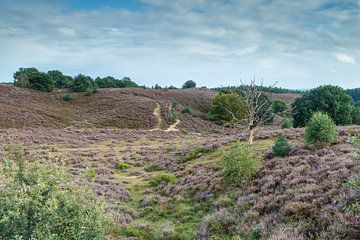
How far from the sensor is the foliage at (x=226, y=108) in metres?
73.2

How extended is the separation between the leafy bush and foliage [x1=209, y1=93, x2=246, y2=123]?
6363cm

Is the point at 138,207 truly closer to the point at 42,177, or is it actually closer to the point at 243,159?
the point at 243,159

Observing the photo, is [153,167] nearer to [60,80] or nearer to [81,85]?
[81,85]

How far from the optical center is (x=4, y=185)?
29.8ft

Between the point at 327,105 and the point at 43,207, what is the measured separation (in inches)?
1732

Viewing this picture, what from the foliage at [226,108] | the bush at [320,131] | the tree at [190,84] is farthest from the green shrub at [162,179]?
the tree at [190,84]

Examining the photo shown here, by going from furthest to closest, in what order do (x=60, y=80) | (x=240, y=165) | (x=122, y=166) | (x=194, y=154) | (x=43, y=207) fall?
(x=60, y=80)
(x=122, y=166)
(x=194, y=154)
(x=240, y=165)
(x=43, y=207)

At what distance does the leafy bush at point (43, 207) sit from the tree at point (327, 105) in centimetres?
4064

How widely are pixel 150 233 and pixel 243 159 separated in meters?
6.75

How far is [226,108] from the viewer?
7575 cm

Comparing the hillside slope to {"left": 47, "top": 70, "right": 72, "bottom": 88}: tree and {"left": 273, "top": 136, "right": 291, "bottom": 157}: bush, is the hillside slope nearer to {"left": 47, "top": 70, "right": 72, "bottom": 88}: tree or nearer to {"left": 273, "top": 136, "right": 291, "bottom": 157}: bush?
{"left": 47, "top": 70, "right": 72, "bottom": 88}: tree

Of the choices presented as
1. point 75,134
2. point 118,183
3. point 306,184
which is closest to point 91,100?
point 75,134

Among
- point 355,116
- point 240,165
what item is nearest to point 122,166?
point 240,165

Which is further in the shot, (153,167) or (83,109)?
(83,109)
